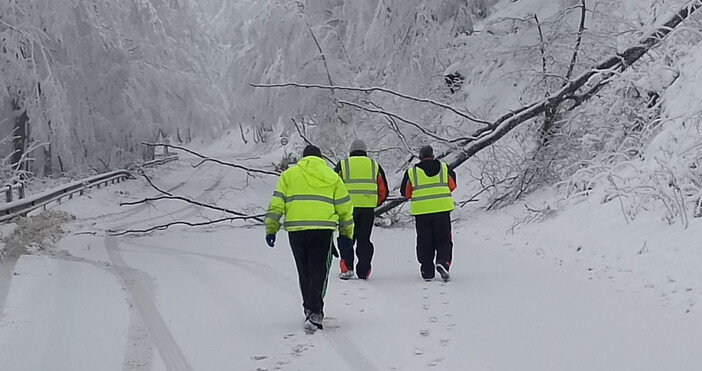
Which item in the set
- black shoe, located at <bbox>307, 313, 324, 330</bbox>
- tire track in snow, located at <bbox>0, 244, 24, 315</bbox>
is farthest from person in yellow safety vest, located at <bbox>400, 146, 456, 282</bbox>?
tire track in snow, located at <bbox>0, 244, 24, 315</bbox>

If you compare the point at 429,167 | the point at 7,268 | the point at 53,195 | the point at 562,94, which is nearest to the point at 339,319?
the point at 429,167

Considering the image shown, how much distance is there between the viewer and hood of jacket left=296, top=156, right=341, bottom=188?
6.58m

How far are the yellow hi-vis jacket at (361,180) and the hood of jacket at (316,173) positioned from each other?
2.02 m

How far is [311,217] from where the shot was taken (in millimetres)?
6523

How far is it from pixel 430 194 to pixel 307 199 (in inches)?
98.5

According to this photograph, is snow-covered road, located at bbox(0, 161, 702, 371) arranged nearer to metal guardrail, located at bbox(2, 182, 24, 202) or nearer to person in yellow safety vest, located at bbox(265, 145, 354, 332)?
person in yellow safety vest, located at bbox(265, 145, 354, 332)

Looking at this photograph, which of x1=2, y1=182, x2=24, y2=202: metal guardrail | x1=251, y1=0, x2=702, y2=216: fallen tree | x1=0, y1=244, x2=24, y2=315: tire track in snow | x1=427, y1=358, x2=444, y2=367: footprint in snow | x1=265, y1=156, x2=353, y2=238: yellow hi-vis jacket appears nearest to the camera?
x1=427, y1=358, x2=444, y2=367: footprint in snow

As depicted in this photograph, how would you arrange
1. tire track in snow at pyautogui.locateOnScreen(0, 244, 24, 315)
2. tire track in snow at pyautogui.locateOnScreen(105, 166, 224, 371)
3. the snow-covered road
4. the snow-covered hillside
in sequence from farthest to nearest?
tire track in snow at pyautogui.locateOnScreen(0, 244, 24, 315) < the snow-covered hillside < tire track in snow at pyautogui.locateOnScreen(105, 166, 224, 371) < the snow-covered road

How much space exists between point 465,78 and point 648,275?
38.1 ft

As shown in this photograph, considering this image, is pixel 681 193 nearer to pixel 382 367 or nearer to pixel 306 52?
pixel 382 367

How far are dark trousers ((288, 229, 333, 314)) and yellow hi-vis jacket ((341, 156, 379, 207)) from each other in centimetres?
203

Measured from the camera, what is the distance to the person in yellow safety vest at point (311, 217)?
6535 mm

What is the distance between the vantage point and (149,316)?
24.2 ft

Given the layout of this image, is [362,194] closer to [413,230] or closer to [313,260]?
[313,260]
